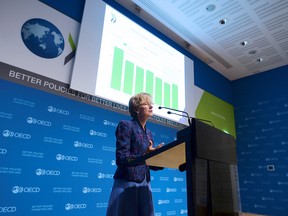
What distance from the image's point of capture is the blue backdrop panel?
167 cm

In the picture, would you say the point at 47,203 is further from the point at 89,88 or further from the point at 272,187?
the point at 272,187

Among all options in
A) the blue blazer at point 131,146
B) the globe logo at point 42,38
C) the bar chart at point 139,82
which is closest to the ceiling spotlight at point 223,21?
the bar chart at point 139,82

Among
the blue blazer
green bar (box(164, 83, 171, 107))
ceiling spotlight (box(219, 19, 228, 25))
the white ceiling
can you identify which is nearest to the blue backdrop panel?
green bar (box(164, 83, 171, 107))

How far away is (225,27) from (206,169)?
9.77ft

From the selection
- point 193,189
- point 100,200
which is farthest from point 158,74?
point 193,189

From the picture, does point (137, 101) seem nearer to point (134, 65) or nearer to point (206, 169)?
point (206, 169)

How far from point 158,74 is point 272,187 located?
9.26ft

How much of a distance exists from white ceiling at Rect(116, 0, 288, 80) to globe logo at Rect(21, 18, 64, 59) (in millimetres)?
1161

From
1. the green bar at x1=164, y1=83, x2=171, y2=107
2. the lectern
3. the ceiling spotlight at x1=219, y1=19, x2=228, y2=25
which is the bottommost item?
the lectern

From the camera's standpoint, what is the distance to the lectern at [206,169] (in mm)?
729

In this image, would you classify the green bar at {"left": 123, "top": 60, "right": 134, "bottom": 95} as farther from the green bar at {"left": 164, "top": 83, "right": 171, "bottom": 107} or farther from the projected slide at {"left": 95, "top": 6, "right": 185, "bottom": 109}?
the green bar at {"left": 164, "top": 83, "right": 171, "bottom": 107}

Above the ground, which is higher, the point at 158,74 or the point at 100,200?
the point at 158,74

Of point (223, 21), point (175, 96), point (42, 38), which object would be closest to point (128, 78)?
point (175, 96)

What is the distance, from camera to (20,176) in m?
1.69
